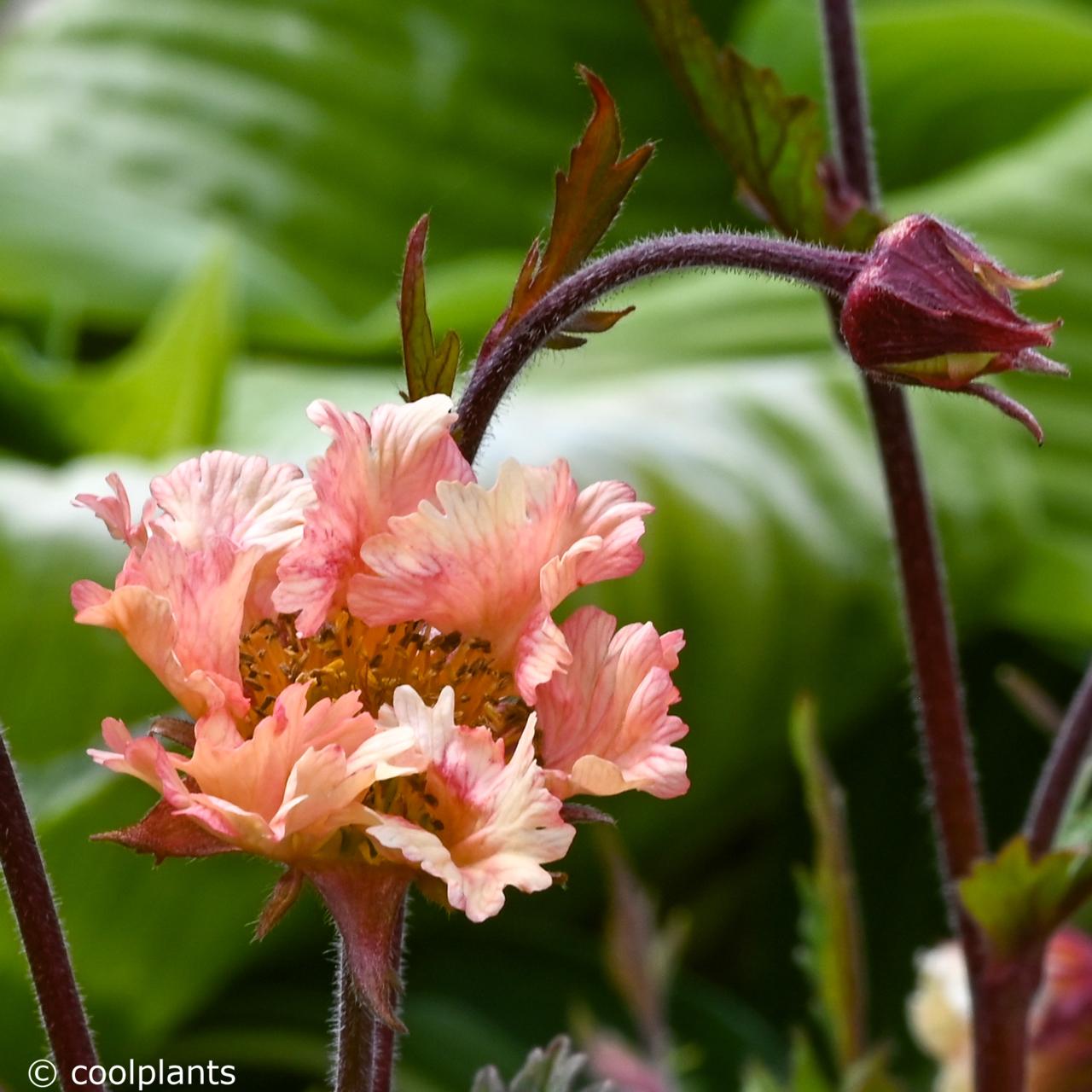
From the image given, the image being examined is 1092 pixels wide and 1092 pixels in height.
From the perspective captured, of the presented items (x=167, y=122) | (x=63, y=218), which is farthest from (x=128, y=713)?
(x=167, y=122)

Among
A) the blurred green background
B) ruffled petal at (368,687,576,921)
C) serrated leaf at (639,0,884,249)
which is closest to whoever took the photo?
ruffled petal at (368,687,576,921)

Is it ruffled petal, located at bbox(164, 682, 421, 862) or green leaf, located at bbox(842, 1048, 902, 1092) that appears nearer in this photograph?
ruffled petal, located at bbox(164, 682, 421, 862)

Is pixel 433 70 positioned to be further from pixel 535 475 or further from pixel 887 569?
pixel 535 475

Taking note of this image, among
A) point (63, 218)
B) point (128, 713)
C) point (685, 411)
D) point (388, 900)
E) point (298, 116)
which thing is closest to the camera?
point (388, 900)

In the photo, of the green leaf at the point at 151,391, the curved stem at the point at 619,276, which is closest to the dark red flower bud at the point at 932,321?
the curved stem at the point at 619,276

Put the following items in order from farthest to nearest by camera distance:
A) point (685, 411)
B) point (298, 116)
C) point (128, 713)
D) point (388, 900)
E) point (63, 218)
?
point (298, 116) < point (63, 218) < point (685, 411) < point (128, 713) < point (388, 900)

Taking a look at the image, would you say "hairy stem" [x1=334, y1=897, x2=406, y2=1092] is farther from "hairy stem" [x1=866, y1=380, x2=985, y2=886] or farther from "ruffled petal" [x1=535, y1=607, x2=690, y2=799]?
"hairy stem" [x1=866, y1=380, x2=985, y2=886]

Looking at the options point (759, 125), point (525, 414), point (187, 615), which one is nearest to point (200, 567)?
point (187, 615)

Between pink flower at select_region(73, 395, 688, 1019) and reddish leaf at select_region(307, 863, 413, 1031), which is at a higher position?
pink flower at select_region(73, 395, 688, 1019)

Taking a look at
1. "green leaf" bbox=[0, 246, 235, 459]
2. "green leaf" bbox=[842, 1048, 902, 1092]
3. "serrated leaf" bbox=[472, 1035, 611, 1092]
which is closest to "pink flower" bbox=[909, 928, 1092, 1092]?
"green leaf" bbox=[842, 1048, 902, 1092]
